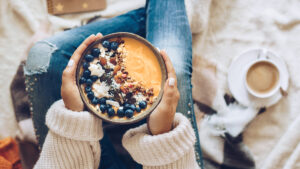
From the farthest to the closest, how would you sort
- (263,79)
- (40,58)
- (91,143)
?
1. (263,79)
2. (40,58)
3. (91,143)

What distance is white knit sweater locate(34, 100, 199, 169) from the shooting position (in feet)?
2.30

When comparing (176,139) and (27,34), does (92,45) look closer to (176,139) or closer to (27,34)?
(176,139)

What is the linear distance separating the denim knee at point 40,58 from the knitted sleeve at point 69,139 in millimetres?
196

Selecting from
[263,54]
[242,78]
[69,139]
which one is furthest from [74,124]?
[263,54]

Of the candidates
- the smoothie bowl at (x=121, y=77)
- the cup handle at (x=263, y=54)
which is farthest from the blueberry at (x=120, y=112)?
the cup handle at (x=263, y=54)

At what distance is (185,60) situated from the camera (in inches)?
37.8

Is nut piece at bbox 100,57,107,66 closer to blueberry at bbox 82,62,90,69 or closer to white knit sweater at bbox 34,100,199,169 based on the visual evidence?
blueberry at bbox 82,62,90,69

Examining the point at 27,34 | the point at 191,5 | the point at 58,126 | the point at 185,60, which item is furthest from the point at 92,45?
the point at 27,34

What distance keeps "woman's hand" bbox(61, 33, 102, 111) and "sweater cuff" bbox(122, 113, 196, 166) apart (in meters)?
0.21

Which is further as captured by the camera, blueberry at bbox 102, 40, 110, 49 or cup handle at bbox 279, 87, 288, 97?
cup handle at bbox 279, 87, 288, 97

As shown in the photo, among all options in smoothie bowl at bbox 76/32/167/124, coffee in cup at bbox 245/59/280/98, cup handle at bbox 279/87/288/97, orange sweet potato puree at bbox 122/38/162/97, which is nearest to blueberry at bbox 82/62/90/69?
smoothie bowl at bbox 76/32/167/124

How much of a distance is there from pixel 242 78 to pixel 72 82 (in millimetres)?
746

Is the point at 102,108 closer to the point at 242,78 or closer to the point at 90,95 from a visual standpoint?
the point at 90,95

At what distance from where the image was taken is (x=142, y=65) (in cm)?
70
